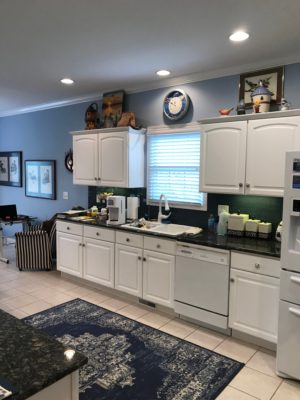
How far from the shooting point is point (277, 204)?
3.16 metres

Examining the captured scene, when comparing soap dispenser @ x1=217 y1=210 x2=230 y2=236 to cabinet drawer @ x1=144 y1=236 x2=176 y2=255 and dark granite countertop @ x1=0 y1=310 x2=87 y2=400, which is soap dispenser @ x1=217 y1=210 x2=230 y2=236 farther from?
dark granite countertop @ x1=0 y1=310 x2=87 y2=400

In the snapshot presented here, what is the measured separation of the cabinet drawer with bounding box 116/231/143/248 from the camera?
3531mm

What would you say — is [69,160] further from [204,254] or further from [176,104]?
[204,254]

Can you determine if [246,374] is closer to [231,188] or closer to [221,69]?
[231,188]

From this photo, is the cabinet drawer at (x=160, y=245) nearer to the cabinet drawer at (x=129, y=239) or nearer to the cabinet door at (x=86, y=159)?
the cabinet drawer at (x=129, y=239)

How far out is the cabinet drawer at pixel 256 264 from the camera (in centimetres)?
264

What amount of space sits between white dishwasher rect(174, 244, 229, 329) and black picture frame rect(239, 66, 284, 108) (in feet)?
5.24

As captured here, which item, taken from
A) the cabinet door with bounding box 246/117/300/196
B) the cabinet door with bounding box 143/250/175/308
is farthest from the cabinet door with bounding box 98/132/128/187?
the cabinet door with bounding box 246/117/300/196

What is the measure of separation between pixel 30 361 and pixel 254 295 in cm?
214

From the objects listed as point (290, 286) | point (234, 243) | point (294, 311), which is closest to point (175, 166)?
point (234, 243)

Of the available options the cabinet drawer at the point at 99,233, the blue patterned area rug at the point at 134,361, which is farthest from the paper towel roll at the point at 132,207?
the blue patterned area rug at the point at 134,361

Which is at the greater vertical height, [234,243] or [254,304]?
[234,243]

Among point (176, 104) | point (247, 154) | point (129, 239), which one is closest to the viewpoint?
point (247, 154)

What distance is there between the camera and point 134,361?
2.58m
